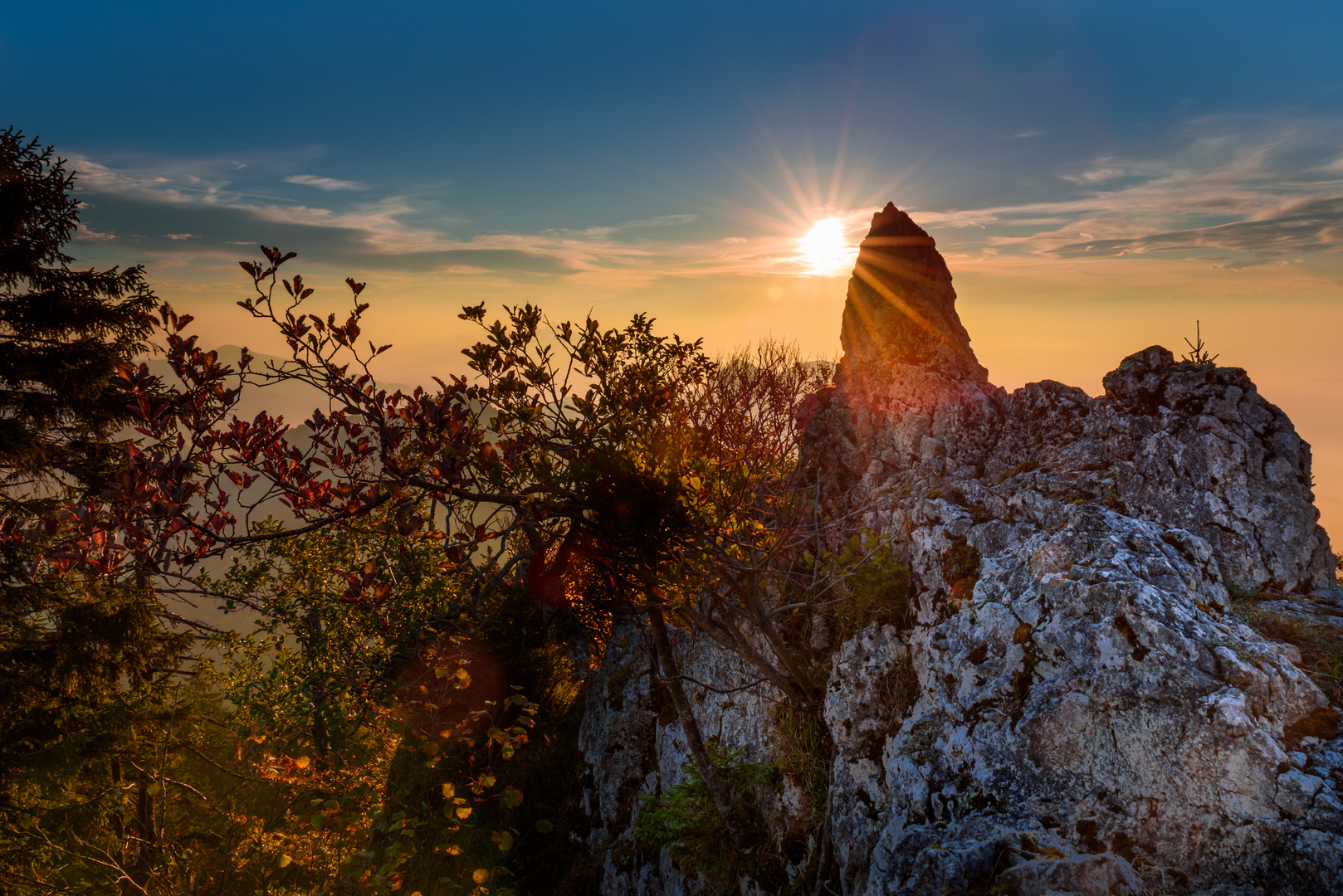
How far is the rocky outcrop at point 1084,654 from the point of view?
464 centimetres

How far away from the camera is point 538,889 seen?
640 inches

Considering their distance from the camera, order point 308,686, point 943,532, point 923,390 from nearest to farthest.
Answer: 1. point 943,532
2. point 923,390
3. point 308,686

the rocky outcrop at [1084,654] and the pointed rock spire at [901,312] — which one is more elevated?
the pointed rock spire at [901,312]

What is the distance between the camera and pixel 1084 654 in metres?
5.66

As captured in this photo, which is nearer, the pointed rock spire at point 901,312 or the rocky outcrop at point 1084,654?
the rocky outcrop at point 1084,654

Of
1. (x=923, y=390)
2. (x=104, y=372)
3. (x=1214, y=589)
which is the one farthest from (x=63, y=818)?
(x=1214, y=589)

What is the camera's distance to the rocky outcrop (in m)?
4.64

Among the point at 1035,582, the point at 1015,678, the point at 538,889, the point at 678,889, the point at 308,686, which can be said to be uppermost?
the point at 1035,582

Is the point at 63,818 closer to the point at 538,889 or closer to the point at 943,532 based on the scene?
the point at 538,889

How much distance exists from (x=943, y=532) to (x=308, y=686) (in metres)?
12.4

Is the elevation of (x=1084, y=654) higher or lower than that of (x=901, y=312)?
lower

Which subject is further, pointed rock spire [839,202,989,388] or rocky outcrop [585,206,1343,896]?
pointed rock spire [839,202,989,388]

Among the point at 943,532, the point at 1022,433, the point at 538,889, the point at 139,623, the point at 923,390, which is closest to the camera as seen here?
the point at 943,532

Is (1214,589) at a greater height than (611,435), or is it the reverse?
(611,435)
